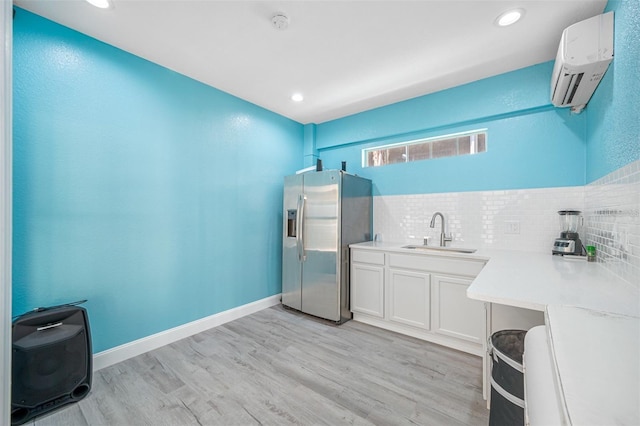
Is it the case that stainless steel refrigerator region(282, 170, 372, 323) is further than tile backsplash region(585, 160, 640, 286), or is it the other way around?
stainless steel refrigerator region(282, 170, 372, 323)

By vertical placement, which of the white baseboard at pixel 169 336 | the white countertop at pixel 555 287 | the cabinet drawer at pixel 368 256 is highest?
the white countertop at pixel 555 287

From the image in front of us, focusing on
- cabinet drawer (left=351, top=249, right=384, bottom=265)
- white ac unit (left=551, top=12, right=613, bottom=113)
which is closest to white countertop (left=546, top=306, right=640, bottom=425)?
white ac unit (left=551, top=12, right=613, bottom=113)

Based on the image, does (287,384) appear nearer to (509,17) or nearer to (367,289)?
(367,289)

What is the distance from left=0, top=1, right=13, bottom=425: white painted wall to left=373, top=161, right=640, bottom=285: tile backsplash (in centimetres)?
308

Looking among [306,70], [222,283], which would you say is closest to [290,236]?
[222,283]

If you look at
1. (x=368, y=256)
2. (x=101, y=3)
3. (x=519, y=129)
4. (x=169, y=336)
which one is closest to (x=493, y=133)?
(x=519, y=129)

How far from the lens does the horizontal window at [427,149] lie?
2.88m

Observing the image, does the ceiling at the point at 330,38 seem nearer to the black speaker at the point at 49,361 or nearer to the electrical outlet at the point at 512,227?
the electrical outlet at the point at 512,227

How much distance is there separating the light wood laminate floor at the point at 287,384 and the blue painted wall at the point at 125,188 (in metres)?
0.49

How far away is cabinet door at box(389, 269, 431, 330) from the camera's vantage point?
2.57 meters

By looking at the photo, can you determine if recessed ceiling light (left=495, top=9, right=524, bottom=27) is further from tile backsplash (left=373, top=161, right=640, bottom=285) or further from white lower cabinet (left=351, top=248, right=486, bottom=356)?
white lower cabinet (left=351, top=248, right=486, bottom=356)

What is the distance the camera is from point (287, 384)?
76.0 inches

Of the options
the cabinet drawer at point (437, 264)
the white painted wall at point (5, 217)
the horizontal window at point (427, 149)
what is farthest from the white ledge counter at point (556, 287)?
the white painted wall at point (5, 217)

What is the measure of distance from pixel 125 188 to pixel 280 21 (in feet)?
6.18
